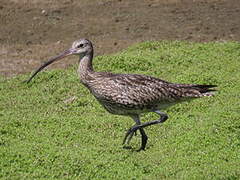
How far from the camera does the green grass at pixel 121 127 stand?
29.1 ft

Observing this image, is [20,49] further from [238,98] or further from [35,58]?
[238,98]

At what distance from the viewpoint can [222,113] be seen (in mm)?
10875

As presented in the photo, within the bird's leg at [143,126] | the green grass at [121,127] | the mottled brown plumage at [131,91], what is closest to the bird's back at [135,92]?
the mottled brown plumage at [131,91]

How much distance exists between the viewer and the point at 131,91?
31.2 ft

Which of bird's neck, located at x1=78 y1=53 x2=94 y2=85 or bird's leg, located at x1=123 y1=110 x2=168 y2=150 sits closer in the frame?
bird's leg, located at x1=123 y1=110 x2=168 y2=150

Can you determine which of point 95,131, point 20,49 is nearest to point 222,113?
point 95,131

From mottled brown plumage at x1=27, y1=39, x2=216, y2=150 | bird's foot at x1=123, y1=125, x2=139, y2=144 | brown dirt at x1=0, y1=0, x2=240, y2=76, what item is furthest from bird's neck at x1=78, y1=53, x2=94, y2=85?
brown dirt at x1=0, y1=0, x2=240, y2=76

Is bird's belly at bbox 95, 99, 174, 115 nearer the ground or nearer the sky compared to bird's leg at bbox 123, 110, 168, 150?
nearer the sky

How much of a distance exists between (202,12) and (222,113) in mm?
7796

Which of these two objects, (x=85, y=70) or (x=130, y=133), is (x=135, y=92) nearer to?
(x=130, y=133)

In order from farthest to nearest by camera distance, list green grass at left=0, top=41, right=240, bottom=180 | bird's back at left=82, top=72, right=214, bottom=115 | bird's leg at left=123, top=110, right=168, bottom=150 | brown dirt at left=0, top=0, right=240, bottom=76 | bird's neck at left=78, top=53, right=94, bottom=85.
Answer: brown dirt at left=0, top=0, right=240, bottom=76 < bird's neck at left=78, top=53, right=94, bottom=85 < bird's leg at left=123, top=110, right=168, bottom=150 < bird's back at left=82, top=72, right=214, bottom=115 < green grass at left=0, top=41, right=240, bottom=180

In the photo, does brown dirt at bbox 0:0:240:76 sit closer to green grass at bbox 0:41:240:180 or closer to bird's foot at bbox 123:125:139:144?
green grass at bbox 0:41:240:180

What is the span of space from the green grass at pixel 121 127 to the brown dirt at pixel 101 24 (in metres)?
1.31

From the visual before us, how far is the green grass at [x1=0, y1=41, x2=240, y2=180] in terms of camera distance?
8859mm
